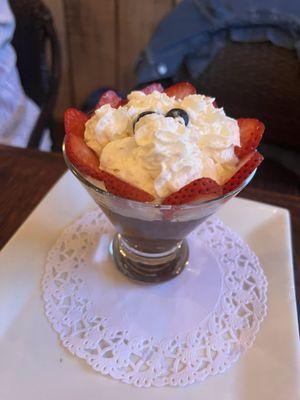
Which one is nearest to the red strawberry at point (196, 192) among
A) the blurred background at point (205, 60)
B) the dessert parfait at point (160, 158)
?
the dessert parfait at point (160, 158)

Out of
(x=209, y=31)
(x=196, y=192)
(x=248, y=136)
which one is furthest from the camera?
(x=209, y=31)

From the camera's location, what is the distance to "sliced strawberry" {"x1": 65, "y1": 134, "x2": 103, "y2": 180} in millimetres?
539

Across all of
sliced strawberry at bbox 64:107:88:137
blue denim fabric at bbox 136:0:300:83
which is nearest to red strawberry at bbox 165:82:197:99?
sliced strawberry at bbox 64:107:88:137

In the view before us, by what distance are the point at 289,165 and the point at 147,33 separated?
2.58ft

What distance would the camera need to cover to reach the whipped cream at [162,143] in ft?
1.70

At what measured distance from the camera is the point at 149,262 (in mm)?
703

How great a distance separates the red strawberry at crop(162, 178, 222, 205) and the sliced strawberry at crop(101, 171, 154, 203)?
3 centimetres

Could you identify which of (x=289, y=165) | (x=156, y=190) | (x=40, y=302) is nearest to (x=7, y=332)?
(x=40, y=302)

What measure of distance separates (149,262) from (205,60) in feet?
2.79

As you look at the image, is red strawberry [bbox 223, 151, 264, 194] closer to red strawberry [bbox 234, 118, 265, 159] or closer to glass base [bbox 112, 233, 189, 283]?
red strawberry [bbox 234, 118, 265, 159]

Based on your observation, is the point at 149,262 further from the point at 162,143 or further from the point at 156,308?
the point at 162,143

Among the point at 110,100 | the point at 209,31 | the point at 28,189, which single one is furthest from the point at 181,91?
the point at 209,31

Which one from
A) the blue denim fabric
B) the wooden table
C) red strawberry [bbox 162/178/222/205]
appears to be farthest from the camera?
the blue denim fabric

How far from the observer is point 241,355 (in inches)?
22.3
